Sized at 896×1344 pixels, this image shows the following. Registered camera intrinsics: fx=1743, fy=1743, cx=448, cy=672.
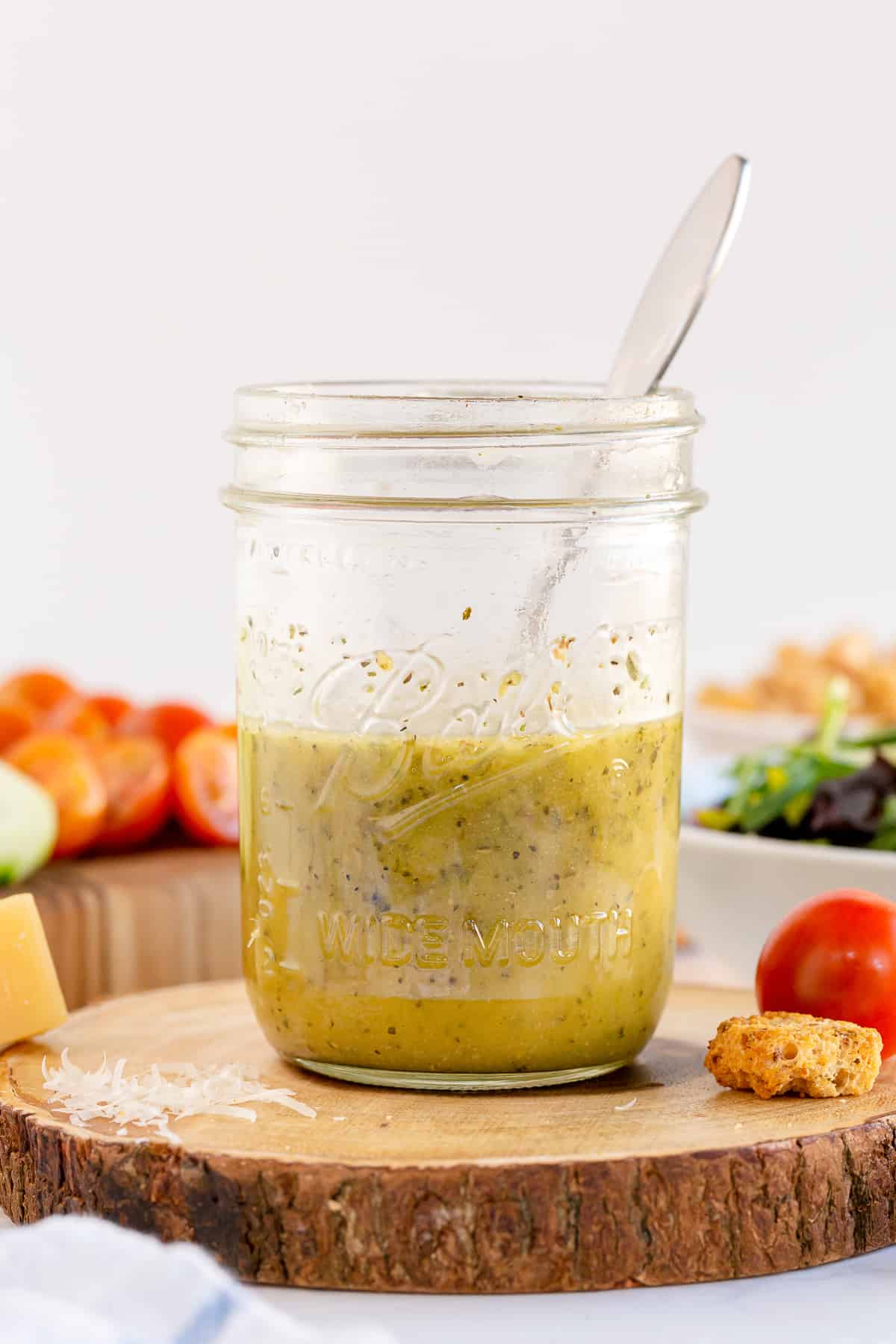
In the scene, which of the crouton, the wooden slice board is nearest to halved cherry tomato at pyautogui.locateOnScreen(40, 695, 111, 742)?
the wooden slice board

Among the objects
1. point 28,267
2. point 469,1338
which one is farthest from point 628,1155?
point 28,267

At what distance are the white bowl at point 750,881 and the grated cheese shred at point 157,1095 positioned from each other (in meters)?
1.01

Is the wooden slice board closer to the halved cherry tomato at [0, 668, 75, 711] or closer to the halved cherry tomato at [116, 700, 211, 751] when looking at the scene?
the halved cherry tomato at [116, 700, 211, 751]

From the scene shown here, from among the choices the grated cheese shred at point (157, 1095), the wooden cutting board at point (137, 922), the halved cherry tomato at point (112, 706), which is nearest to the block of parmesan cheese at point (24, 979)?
the grated cheese shred at point (157, 1095)

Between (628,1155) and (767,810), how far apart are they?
1.58 meters

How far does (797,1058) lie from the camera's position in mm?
1713

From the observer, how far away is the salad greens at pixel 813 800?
294 centimetres

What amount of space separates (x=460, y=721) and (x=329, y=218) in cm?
570

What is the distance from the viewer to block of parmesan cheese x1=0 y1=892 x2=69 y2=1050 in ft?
6.09

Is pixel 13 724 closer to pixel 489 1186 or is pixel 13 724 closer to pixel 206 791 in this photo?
pixel 206 791

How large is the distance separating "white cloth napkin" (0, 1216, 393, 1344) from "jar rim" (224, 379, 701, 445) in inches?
30.4

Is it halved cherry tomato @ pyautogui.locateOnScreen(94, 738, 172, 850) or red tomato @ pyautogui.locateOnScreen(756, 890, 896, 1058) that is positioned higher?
red tomato @ pyautogui.locateOnScreen(756, 890, 896, 1058)

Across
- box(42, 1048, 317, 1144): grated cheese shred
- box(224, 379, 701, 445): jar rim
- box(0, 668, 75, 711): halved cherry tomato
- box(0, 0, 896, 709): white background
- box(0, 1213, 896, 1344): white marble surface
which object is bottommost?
box(0, 1213, 896, 1344): white marble surface

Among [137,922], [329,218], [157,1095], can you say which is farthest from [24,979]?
[329,218]
